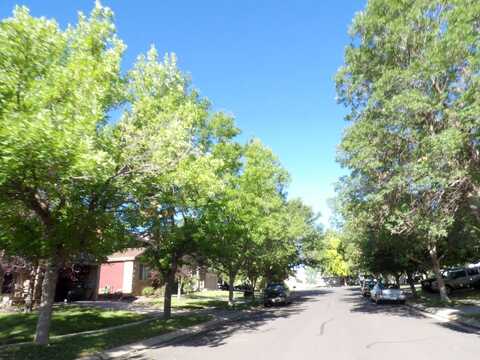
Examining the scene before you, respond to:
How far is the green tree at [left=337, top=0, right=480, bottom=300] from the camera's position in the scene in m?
12.7

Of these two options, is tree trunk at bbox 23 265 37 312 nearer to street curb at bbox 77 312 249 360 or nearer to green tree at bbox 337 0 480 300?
street curb at bbox 77 312 249 360

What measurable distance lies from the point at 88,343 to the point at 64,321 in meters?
6.47

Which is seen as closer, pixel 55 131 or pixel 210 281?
pixel 55 131

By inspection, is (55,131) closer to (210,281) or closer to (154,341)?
(154,341)

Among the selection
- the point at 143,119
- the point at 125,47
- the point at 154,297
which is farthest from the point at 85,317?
the point at 154,297

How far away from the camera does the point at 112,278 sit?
127 feet

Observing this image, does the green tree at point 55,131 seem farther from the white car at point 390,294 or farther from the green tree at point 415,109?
the white car at point 390,294

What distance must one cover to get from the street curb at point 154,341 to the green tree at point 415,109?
933cm

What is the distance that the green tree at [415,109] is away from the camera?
41.5ft

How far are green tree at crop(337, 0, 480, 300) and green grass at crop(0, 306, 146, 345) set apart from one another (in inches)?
531

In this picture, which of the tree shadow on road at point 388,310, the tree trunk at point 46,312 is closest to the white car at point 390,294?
the tree shadow on road at point 388,310

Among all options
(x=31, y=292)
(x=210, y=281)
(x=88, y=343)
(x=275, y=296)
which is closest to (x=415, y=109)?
(x=88, y=343)

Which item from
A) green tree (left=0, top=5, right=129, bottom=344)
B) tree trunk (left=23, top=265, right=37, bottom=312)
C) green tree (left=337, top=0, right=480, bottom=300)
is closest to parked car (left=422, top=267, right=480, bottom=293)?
green tree (left=337, top=0, right=480, bottom=300)

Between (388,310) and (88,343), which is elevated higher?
(388,310)
